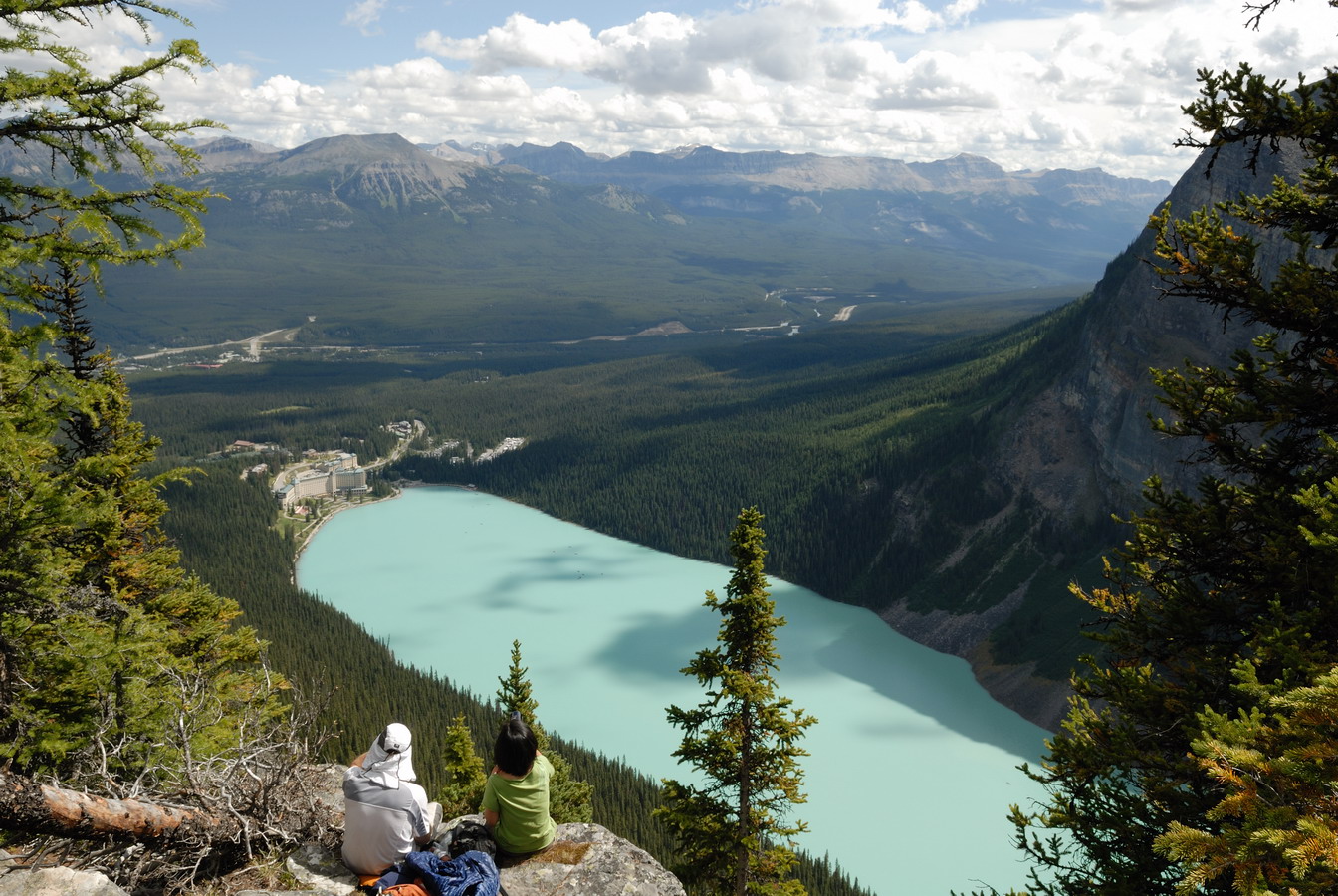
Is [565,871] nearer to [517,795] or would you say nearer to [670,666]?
[517,795]

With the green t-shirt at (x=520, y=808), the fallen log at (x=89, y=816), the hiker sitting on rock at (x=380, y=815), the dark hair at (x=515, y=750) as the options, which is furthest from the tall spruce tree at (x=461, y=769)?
the fallen log at (x=89, y=816)

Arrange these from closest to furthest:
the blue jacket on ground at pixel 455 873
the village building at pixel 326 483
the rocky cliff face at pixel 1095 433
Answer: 1. the blue jacket on ground at pixel 455 873
2. the rocky cliff face at pixel 1095 433
3. the village building at pixel 326 483

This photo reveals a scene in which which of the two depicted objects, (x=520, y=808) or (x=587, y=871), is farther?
(x=587, y=871)

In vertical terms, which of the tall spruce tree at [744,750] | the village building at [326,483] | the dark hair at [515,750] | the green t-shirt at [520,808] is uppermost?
the dark hair at [515,750]

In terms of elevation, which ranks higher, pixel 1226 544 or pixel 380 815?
pixel 1226 544

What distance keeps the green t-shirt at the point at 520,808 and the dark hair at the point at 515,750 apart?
0.19 meters

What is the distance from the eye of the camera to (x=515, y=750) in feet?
47.2

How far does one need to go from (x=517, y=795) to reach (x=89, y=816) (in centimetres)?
585

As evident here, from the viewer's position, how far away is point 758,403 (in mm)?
196250

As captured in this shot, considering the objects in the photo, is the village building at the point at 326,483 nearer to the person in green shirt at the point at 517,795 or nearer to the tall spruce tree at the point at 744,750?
the tall spruce tree at the point at 744,750

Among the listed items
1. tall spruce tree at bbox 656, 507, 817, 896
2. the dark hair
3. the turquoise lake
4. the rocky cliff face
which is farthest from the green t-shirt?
the rocky cliff face

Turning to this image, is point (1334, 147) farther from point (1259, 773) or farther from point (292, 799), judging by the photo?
point (292, 799)

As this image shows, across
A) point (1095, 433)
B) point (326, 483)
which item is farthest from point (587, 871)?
point (326, 483)

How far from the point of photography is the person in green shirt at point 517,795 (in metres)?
14.4
